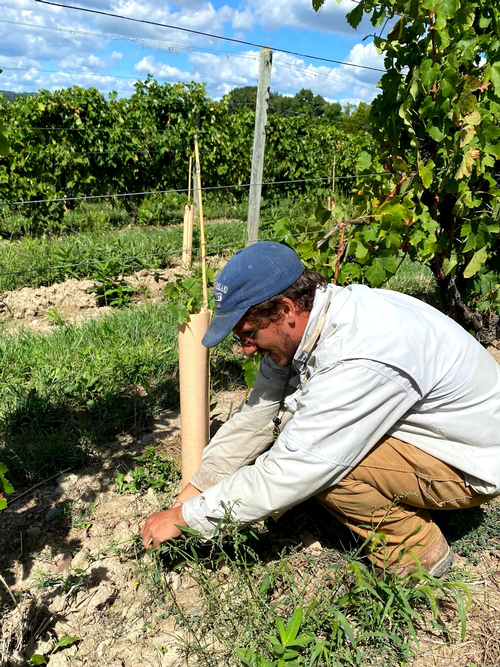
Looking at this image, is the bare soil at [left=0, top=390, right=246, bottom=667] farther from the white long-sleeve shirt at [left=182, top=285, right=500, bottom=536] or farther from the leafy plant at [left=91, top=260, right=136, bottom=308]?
the leafy plant at [left=91, top=260, right=136, bottom=308]

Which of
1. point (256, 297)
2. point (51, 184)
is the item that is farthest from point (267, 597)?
point (51, 184)

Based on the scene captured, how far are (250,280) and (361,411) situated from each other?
51 centimetres

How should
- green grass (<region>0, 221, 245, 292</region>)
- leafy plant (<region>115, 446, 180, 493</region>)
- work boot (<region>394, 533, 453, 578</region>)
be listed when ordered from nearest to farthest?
work boot (<region>394, 533, 453, 578</region>), leafy plant (<region>115, 446, 180, 493</region>), green grass (<region>0, 221, 245, 292</region>)

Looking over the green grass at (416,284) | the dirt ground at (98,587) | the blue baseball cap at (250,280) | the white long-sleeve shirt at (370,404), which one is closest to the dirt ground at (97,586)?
the dirt ground at (98,587)

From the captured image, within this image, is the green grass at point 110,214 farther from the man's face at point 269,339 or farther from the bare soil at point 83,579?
the man's face at point 269,339

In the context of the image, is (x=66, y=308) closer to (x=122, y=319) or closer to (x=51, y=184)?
(x=122, y=319)

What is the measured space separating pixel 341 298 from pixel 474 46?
1955mm

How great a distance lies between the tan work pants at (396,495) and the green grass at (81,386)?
1027 millimetres

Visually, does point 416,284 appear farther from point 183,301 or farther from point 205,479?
point 205,479

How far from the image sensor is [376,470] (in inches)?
66.8

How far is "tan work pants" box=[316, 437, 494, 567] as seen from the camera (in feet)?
5.60

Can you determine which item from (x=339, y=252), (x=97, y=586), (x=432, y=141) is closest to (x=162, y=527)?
(x=97, y=586)

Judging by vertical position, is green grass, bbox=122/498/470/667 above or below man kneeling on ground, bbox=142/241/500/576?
below

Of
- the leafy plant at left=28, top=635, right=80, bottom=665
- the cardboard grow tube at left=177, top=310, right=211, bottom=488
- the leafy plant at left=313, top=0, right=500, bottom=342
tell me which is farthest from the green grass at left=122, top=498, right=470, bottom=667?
the leafy plant at left=313, top=0, right=500, bottom=342
